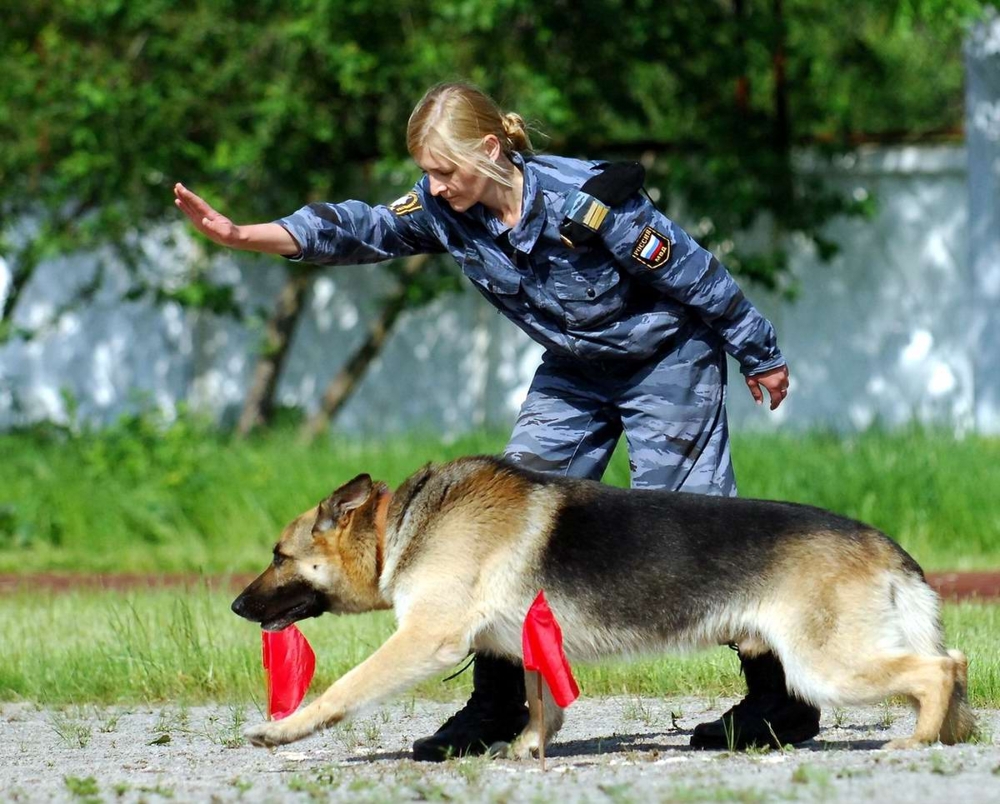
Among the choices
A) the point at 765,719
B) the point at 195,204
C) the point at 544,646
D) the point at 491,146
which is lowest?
the point at 765,719

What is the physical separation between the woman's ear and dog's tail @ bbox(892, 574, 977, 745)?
1775 mm

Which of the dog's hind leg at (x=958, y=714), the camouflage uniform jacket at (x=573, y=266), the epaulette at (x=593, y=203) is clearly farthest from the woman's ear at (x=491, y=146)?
the dog's hind leg at (x=958, y=714)

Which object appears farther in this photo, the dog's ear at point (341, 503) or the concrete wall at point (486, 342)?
the concrete wall at point (486, 342)

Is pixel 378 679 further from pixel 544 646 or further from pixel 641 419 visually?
pixel 641 419

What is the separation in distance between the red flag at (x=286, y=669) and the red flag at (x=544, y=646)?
100 centimetres

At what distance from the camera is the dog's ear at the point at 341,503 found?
487 centimetres

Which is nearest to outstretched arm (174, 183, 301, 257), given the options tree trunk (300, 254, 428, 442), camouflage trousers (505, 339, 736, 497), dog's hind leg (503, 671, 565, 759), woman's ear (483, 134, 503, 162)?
woman's ear (483, 134, 503, 162)

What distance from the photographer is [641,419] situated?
16.5ft

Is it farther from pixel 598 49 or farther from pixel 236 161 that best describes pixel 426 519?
pixel 598 49

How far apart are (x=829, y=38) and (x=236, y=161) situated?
738 centimetres

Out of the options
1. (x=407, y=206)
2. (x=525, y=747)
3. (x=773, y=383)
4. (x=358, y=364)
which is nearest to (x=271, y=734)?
(x=525, y=747)

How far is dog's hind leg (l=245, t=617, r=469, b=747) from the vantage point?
4.43m

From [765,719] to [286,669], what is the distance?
60.6 inches

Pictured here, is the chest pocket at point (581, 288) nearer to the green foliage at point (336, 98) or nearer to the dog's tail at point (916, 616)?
the dog's tail at point (916, 616)
